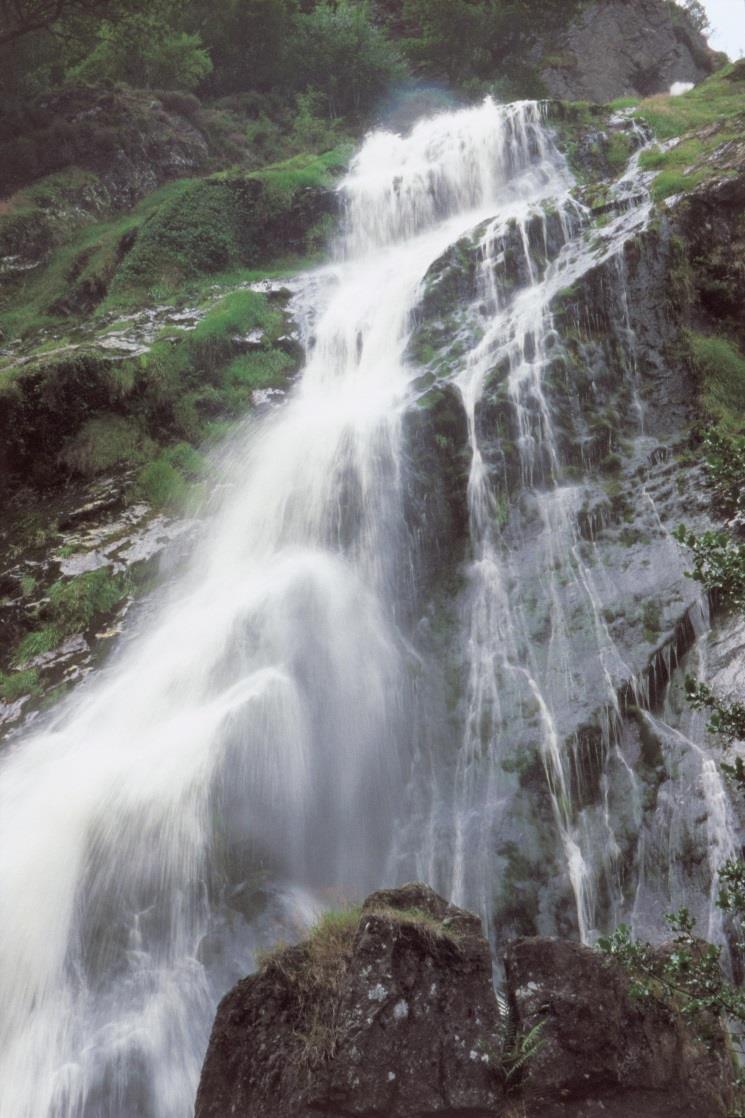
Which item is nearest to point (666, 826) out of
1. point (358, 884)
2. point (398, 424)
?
point (358, 884)

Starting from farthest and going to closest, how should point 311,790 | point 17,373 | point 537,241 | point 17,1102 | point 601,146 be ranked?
point 601,146
point 537,241
point 17,373
point 311,790
point 17,1102

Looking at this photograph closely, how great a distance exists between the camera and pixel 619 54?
27.4 m

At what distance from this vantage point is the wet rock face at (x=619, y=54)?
26.9m

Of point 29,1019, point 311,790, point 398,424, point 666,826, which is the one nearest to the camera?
point 29,1019

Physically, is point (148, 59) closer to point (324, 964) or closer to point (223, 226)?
point (223, 226)

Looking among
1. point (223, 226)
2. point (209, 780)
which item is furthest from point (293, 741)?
point (223, 226)

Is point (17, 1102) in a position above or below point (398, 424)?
below

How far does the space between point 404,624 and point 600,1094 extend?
5.71 meters

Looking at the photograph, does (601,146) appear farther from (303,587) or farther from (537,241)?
(303,587)

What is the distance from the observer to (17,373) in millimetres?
12406

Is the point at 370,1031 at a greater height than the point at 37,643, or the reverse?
the point at 37,643

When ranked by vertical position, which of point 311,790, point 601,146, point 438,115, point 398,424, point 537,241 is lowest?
point 311,790

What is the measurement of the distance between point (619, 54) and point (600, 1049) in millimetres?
32690

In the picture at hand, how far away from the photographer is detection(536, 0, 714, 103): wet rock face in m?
26.9
